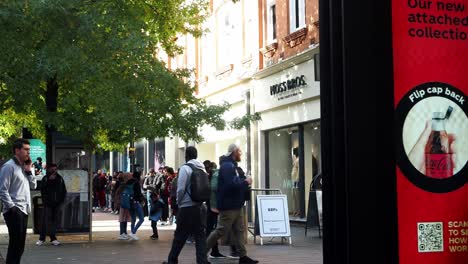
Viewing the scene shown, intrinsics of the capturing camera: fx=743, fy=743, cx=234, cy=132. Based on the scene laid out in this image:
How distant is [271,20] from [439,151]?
22.4 m

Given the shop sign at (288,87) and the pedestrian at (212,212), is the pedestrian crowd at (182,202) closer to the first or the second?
the pedestrian at (212,212)

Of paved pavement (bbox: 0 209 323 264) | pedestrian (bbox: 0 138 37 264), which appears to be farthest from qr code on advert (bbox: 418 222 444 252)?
paved pavement (bbox: 0 209 323 264)

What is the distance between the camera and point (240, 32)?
28094 mm

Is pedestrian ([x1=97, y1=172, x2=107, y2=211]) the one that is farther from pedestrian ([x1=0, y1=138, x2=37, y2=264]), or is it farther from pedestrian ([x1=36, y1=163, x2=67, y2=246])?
pedestrian ([x1=0, y1=138, x2=37, y2=264])

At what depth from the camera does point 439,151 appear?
10.3 ft

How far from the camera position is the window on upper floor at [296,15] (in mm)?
22625

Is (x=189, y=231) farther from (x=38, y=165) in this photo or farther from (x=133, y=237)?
(x=38, y=165)

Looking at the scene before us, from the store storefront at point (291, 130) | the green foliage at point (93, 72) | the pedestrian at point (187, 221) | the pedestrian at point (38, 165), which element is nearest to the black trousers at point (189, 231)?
the pedestrian at point (187, 221)

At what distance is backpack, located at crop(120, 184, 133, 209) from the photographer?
699 inches

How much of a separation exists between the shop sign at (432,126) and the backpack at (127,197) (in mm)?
15041

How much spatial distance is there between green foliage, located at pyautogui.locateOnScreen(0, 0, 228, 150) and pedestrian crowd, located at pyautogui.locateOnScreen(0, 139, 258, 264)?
1.67 meters

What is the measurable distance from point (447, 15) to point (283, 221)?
12.9 metres

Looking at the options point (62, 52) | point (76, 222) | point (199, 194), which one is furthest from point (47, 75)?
point (199, 194)

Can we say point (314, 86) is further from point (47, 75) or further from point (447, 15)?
point (447, 15)
